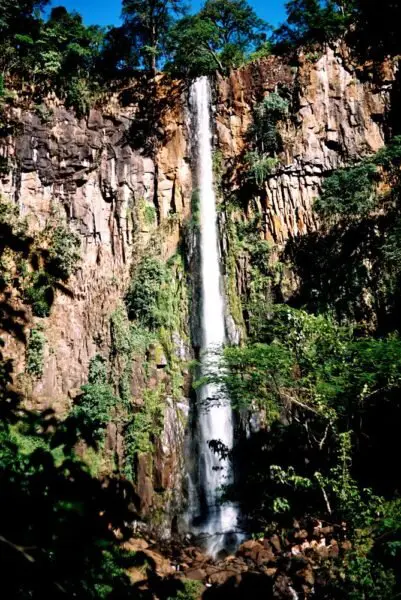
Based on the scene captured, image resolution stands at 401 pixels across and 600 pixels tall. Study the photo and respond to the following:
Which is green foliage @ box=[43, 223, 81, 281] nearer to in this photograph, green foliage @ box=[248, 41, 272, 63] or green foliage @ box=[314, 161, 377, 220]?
green foliage @ box=[314, 161, 377, 220]

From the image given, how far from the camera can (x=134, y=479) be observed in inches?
552

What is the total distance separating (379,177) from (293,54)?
24.6 ft

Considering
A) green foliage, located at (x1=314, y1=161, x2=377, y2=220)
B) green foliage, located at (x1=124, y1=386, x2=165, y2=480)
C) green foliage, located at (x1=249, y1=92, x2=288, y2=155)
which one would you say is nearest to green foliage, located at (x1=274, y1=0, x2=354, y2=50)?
green foliage, located at (x1=249, y1=92, x2=288, y2=155)

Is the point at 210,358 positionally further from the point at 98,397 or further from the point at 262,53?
the point at 262,53

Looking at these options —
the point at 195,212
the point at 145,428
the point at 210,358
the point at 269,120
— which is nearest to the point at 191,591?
the point at 145,428

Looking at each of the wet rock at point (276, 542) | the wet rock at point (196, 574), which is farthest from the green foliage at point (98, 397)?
the wet rock at point (276, 542)

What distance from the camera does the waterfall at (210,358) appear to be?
12875 mm

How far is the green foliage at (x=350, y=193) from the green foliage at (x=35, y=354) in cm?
1217

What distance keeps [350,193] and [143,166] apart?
30.6ft

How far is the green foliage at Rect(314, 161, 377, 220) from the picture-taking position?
16547 mm

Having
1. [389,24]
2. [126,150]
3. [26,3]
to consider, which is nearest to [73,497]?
[389,24]

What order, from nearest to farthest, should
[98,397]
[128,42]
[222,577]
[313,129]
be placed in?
[222,577] < [98,397] < [313,129] < [128,42]

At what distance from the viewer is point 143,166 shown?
20156 millimetres

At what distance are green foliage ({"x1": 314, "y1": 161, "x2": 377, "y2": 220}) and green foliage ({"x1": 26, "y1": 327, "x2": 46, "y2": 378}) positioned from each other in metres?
12.2
